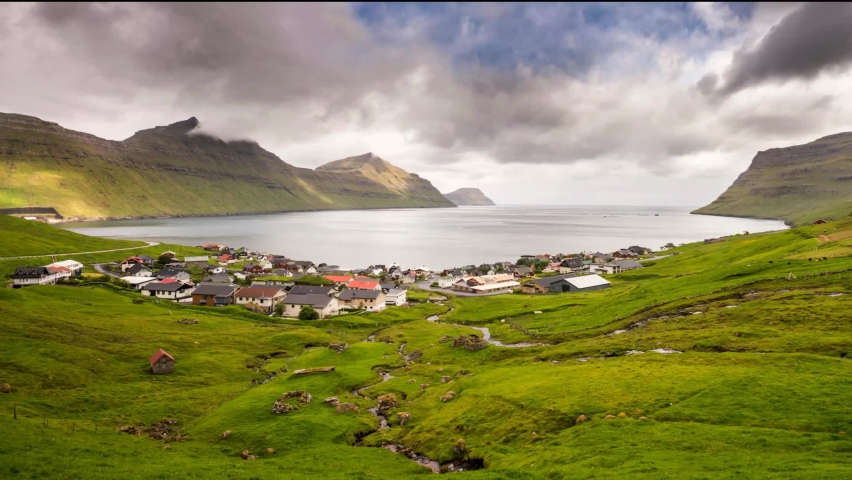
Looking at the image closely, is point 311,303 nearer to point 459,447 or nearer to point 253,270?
point 253,270

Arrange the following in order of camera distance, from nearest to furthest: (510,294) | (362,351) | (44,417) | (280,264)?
(44,417)
(362,351)
(510,294)
(280,264)

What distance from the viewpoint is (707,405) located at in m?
33.7

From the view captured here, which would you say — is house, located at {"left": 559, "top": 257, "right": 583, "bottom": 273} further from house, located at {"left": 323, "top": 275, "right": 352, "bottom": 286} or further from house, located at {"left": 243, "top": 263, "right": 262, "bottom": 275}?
house, located at {"left": 243, "top": 263, "right": 262, "bottom": 275}

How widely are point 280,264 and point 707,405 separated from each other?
174829 mm

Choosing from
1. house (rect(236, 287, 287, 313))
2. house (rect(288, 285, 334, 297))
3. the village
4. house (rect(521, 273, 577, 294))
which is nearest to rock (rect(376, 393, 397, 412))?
the village

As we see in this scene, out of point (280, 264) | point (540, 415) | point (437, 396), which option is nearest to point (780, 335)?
point (540, 415)

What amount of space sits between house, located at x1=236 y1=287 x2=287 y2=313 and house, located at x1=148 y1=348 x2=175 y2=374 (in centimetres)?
5430

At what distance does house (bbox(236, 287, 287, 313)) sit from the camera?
378 ft

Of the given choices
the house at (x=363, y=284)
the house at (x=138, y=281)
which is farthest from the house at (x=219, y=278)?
the house at (x=363, y=284)

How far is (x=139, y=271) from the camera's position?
147875 millimetres

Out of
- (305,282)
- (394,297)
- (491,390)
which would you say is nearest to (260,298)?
(305,282)

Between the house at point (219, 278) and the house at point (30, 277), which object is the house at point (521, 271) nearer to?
the house at point (219, 278)

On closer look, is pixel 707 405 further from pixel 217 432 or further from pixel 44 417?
pixel 44 417

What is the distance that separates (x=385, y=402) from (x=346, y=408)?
17.0 ft
